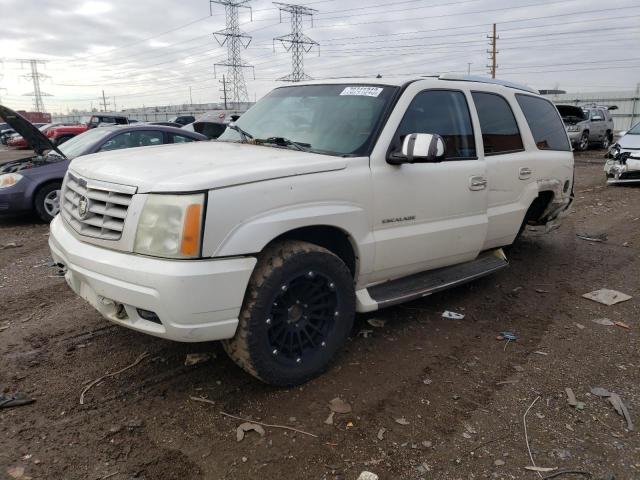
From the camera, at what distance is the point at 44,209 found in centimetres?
784

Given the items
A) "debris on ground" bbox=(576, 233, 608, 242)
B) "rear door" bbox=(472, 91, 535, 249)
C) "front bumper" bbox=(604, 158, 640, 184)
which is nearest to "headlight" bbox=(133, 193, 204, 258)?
"rear door" bbox=(472, 91, 535, 249)

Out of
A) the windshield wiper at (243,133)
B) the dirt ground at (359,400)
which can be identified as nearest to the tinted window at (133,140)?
the dirt ground at (359,400)

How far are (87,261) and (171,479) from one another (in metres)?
1.30

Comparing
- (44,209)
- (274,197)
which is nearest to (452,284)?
(274,197)

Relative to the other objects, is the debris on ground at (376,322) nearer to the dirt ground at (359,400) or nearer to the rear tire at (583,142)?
the dirt ground at (359,400)

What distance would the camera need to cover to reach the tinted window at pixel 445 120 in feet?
12.4

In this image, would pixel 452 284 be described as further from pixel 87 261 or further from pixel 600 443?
pixel 87 261

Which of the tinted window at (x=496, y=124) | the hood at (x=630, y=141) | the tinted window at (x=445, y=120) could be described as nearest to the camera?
the tinted window at (x=445, y=120)

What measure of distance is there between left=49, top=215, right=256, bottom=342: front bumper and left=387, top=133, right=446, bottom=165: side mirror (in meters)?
1.30

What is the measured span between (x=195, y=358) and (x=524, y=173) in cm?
348

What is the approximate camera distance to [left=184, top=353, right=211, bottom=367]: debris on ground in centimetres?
349

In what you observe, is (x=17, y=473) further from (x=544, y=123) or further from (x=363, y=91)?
(x=544, y=123)

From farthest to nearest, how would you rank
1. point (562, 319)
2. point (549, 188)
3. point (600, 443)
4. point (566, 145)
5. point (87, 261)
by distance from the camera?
1. point (566, 145)
2. point (549, 188)
3. point (562, 319)
4. point (87, 261)
5. point (600, 443)

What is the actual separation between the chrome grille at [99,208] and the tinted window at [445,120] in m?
1.94
